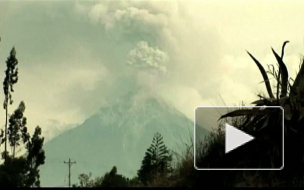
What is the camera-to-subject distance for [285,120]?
1120cm

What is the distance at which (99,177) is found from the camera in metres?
10.2

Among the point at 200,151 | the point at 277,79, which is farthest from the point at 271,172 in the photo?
the point at 277,79

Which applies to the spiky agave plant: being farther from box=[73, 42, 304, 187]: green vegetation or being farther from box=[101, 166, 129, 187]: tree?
box=[101, 166, 129, 187]: tree

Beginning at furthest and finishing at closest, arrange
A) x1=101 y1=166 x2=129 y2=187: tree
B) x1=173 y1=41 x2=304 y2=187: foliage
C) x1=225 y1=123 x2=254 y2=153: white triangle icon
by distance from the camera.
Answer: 1. x1=173 y1=41 x2=304 y2=187: foliage
2. x1=101 y1=166 x2=129 y2=187: tree
3. x1=225 y1=123 x2=254 y2=153: white triangle icon

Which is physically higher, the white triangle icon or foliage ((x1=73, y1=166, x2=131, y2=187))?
the white triangle icon

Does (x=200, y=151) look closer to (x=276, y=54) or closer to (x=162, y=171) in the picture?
(x=162, y=171)

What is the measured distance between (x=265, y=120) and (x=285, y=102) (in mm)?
1262

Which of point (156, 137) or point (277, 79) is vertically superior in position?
point (277, 79)
